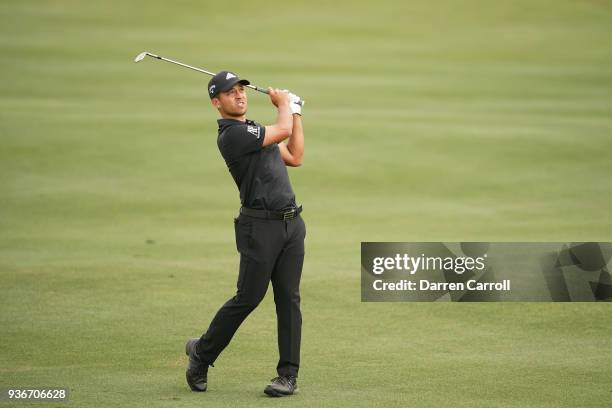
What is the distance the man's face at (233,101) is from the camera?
7.42 metres

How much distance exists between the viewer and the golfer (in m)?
7.32

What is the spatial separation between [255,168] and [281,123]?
35cm

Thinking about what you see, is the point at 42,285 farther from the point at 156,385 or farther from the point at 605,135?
the point at 605,135

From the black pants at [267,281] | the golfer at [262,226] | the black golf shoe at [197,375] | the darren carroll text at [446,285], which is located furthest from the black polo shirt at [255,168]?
the darren carroll text at [446,285]

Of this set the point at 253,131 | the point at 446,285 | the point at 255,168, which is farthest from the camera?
the point at 446,285

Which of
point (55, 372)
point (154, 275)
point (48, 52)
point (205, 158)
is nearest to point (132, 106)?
point (205, 158)

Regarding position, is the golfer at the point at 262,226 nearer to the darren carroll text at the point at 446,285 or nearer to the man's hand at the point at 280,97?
the man's hand at the point at 280,97

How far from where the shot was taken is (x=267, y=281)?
7.43m

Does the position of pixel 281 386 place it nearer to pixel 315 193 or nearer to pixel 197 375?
pixel 197 375

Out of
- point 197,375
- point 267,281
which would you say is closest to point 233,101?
point 267,281

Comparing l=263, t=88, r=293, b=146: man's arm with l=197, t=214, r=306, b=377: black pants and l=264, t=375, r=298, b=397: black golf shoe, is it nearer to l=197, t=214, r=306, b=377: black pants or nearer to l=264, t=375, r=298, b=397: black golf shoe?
l=197, t=214, r=306, b=377: black pants

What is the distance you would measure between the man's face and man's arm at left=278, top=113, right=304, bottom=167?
1.22 ft

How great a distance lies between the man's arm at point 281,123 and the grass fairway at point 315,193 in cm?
173

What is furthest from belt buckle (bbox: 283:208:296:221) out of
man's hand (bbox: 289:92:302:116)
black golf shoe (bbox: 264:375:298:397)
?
black golf shoe (bbox: 264:375:298:397)
